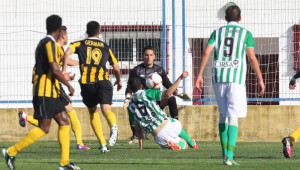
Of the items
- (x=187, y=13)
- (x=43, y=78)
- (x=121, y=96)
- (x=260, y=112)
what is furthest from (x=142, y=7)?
(x=43, y=78)

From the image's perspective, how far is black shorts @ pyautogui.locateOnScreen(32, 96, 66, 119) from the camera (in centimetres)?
812

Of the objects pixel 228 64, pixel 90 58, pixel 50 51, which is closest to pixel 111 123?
pixel 90 58

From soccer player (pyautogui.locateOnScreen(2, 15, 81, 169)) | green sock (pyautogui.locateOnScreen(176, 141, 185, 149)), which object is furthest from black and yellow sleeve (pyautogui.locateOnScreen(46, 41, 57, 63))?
green sock (pyautogui.locateOnScreen(176, 141, 185, 149))

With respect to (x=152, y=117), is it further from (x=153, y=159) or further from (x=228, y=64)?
(x=228, y=64)

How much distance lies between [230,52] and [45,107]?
2.25 metres

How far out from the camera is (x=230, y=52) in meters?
8.62

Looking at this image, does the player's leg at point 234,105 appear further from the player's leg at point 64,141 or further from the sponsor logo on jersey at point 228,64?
the player's leg at point 64,141

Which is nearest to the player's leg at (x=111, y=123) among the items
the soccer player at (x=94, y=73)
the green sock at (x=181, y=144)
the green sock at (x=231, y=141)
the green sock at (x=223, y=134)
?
the soccer player at (x=94, y=73)

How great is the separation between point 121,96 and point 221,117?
827 cm

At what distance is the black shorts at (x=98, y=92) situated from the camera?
11.6 metres

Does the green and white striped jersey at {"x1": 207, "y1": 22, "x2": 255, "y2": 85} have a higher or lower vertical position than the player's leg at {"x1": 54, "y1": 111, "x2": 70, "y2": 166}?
higher

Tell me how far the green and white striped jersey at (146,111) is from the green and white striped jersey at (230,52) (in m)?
2.40

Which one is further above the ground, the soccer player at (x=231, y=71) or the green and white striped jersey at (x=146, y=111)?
the soccer player at (x=231, y=71)

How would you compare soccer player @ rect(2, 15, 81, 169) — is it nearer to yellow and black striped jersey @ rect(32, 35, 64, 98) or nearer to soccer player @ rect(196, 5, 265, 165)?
yellow and black striped jersey @ rect(32, 35, 64, 98)
